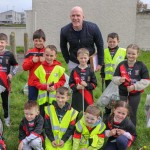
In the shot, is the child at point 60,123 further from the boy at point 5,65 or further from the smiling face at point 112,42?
the smiling face at point 112,42

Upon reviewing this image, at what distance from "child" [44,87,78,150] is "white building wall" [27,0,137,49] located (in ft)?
47.1

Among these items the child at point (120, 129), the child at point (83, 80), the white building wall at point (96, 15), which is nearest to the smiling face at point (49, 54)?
the child at point (83, 80)

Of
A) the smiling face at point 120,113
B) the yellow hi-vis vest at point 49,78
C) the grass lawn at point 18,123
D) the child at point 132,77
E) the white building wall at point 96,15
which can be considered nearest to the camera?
the smiling face at point 120,113

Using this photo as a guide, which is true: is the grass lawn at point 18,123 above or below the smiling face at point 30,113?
below

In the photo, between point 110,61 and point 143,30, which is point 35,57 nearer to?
point 110,61

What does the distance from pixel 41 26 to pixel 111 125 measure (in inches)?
597

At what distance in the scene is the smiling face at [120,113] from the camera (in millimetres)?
4266

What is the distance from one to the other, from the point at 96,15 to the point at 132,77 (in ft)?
46.3

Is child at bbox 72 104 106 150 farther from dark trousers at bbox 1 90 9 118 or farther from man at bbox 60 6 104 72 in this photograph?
dark trousers at bbox 1 90 9 118

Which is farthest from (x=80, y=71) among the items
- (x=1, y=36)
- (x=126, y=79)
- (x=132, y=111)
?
(x=1, y=36)

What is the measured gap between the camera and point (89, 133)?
4258mm

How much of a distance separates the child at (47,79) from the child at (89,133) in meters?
0.85

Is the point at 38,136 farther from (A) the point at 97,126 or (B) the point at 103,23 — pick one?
(B) the point at 103,23

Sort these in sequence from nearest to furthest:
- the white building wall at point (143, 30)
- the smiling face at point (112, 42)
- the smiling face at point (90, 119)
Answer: the smiling face at point (90, 119), the smiling face at point (112, 42), the white building wall at point (143, 30)
